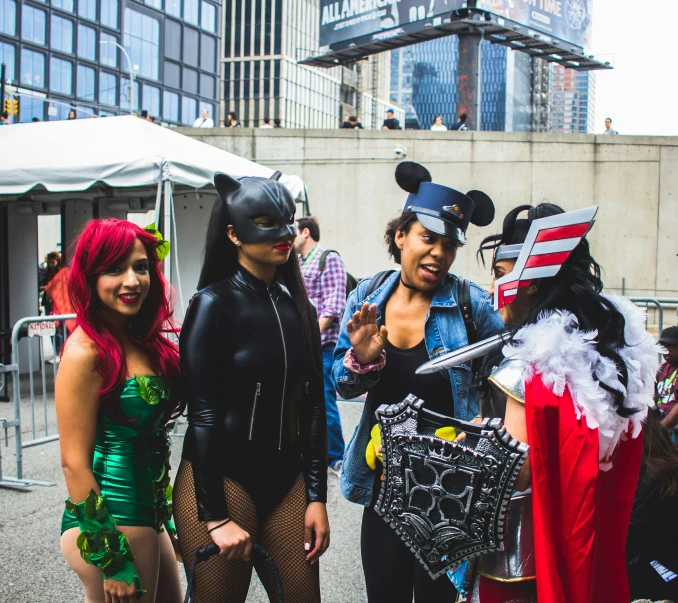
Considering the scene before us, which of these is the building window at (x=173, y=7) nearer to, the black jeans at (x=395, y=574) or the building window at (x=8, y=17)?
the building window at (x=8, y=17)

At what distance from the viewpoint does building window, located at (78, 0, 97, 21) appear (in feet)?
142

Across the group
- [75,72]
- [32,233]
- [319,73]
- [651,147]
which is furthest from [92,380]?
[319,73]

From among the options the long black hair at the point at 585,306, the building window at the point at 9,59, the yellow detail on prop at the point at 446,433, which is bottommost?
the yellow detail on prop at the point at 446,433

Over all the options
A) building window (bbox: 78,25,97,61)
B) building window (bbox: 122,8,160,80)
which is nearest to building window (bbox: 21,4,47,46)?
building window (bbox: 78,25,97,61)

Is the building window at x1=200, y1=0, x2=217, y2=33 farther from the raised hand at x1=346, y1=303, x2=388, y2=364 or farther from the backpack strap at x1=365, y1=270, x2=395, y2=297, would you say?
the raised hand at x1=346, y1=303, x2=388, y2=364

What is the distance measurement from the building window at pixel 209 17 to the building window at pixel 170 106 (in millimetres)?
5992

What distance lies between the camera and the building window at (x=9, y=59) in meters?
37.2

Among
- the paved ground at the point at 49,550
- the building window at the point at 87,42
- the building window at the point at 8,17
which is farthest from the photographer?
the building window at the point at 87,42

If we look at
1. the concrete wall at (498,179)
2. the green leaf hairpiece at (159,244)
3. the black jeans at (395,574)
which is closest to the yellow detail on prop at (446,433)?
the black jeans at (395,574)

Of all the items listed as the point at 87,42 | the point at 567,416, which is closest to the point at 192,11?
the point at 87,42

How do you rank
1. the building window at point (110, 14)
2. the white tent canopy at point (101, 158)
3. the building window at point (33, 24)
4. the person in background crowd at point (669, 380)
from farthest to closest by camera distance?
the building window at point (110, 14) < the building window at point (33, 24) < the white tent canopy at point (101, 158) < the person in background crowd at point (669, 380)

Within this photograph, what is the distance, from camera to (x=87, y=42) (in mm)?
44094

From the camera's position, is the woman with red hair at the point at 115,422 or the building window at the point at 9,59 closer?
the woman with red hair at the point at 115,422

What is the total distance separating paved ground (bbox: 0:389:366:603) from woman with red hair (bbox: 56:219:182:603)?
1649mm
